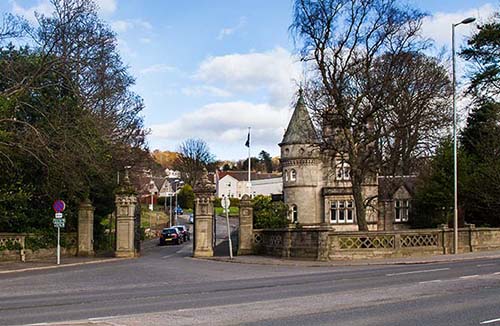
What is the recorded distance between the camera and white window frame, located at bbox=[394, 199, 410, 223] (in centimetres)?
6641

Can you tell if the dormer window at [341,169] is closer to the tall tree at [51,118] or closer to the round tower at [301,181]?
the round tower at [301,181]

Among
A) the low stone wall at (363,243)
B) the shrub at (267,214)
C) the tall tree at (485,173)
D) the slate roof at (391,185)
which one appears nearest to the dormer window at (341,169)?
the slate roof at (391,185)

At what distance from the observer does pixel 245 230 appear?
35812mm

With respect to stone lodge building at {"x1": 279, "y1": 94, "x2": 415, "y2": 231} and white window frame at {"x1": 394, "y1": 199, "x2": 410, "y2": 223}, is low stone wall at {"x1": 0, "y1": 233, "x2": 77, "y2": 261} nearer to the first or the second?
stone lodge building at {"x1": 279, "y1": 94, "x2": 415, "y2": 231}

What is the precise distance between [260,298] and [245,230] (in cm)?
2081

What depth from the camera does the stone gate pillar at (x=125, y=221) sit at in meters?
37.9

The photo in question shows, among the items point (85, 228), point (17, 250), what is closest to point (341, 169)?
point (85, 228)

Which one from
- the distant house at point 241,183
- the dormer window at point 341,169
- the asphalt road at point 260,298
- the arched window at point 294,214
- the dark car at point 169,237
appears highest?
the distant house at point 241,183

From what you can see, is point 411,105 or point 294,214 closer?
point 411,105

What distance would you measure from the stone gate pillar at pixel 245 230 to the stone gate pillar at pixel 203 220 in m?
1.85

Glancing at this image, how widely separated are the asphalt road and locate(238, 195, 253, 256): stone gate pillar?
37.8ft

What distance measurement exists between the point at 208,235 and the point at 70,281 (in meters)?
14.9

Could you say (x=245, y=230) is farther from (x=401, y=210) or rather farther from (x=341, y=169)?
(x=401, y=210)

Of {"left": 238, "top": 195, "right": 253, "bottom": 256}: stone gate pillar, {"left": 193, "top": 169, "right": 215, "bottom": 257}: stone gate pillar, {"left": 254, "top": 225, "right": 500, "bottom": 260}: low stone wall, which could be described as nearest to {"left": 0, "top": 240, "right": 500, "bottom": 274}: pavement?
{"left": 254, "top": 225, "right": 500, "bottom": 260}: low stone wall
